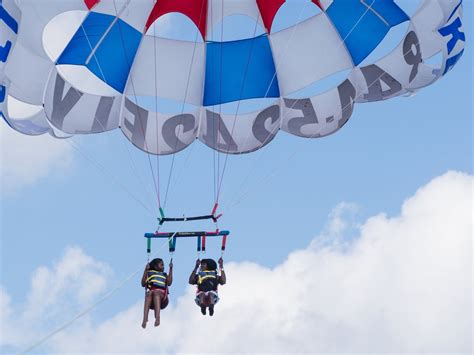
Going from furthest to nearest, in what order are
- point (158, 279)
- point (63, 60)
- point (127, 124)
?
1. point (127, 124)
2. point (63, 60)
3. point (158, 279)

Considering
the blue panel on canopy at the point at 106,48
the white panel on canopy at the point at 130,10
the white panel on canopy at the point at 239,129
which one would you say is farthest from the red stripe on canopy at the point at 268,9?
the blue panel on canopy at the point at 106,48

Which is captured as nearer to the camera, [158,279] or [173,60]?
[158,279]

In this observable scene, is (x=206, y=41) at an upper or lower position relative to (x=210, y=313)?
upper

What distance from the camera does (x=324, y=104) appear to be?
14.2 meters

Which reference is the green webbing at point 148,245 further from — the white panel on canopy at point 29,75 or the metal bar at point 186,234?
the white panel on canopy at point 29,75

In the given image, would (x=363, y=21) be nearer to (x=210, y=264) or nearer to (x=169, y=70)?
(x=169, y=70)

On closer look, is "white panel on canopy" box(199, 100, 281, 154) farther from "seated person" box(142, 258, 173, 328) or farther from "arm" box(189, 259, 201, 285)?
"seated person" box(142, 258, 173, 328)

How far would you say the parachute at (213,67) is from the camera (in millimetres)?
13250

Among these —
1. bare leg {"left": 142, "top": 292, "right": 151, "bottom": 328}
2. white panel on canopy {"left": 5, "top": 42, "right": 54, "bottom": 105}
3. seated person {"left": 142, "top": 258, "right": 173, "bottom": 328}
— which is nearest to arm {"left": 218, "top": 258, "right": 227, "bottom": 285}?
seated person {"left": 142, "top": 258, "right": 173, "bottom": 328}

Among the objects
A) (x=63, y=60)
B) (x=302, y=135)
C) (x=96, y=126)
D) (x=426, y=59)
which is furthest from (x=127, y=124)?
(x=426, y=59)

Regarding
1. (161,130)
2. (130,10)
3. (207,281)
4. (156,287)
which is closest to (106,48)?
(130,10)

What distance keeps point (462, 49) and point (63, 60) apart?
6.52 meters

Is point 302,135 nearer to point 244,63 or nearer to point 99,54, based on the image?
point 244,63

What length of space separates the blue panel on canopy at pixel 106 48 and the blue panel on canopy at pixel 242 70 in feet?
4.59
